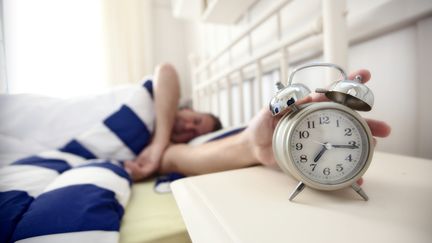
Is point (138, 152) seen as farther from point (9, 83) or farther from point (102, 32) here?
point (102, 32)

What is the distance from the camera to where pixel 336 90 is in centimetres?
31

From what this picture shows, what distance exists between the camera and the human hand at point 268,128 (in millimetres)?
365

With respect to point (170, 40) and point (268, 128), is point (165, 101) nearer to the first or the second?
point (268, 128)

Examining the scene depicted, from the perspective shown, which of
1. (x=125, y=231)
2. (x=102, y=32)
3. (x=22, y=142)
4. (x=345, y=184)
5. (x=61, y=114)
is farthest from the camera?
(x=102, y=32)

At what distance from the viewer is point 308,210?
0.29m

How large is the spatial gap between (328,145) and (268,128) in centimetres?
12

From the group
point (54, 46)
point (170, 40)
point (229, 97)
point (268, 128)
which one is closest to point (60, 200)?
point (268, 128)

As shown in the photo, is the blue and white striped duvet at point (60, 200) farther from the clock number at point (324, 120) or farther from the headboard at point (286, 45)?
the headboard at point (286, 45)

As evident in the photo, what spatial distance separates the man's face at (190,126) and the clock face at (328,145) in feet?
2.88

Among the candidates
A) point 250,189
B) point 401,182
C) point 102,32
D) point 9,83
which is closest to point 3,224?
point 9,83

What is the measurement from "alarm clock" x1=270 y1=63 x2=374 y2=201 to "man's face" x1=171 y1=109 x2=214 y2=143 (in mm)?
866

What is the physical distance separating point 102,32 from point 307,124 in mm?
2382

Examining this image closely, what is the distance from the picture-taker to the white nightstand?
0.76ft

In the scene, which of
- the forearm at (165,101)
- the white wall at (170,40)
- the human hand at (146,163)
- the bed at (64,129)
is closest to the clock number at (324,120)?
the bed at (64,129)
